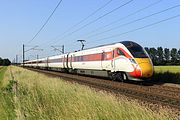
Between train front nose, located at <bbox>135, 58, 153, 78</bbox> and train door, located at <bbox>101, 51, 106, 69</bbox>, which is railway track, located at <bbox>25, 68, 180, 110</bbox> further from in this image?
train door, located at <bbox>101, 51, 106, 69</bbox>

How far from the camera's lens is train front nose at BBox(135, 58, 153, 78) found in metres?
20.5

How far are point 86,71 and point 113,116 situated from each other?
25.3m

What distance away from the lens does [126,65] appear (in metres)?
21.5

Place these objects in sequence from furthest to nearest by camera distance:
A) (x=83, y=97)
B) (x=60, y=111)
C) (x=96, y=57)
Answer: (x=96, y=57)
(x=83, y=97)
(x=60, y=111)

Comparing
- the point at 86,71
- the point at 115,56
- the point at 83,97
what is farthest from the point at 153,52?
the point at 83,97

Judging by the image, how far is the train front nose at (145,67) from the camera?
806 inches

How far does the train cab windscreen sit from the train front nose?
387mm

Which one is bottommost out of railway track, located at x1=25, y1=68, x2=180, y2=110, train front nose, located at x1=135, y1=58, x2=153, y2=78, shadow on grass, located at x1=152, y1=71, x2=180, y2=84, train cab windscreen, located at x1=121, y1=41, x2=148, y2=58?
railway track, located at x1=25, y1=68, x2=180, y2=110

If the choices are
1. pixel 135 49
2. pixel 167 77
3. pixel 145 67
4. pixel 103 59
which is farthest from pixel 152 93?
pixel 103 59

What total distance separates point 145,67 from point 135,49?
1.67 m

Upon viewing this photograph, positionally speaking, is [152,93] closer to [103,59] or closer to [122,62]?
[122,62]

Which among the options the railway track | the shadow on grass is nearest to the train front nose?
the railway track

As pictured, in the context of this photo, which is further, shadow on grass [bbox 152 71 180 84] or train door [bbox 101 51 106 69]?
train door [bbox 101 51 106 69]

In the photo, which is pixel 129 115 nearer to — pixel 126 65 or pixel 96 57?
pixel 126 65
